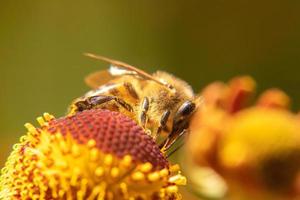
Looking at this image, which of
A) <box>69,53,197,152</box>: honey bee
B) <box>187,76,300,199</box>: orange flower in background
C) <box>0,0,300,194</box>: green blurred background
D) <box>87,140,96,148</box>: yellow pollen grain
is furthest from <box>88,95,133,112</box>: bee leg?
<box>0,0,300,194</box>: green blurred background

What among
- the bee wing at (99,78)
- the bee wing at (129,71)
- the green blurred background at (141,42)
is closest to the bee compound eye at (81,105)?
the bee wing at (129,71)

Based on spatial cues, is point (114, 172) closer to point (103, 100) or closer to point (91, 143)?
point (91, 143)

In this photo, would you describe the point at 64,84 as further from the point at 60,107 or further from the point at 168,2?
the point at 168,2

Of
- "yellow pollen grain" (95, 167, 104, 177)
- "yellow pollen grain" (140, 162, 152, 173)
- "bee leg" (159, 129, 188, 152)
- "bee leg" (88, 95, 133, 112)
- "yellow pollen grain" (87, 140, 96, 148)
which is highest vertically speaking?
"bee leg" (88, 95, 133, 112)

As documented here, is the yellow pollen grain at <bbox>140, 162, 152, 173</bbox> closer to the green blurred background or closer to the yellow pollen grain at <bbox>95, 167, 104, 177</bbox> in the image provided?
the yellow pollen grain at <bbox>95, 167, 104, 177</bbox>

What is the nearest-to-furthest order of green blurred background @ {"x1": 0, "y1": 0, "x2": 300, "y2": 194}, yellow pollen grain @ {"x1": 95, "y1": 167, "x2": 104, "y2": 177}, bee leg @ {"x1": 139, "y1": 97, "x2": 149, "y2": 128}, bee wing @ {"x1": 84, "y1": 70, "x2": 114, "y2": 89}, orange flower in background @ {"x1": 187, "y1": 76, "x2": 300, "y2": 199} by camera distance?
yellow pollen grain @ {"x1": 95, "y1": 167, "x2": 104, "y2": 177} → bee leg @ {"x1": 139, "y1": 97, "x2": 149, "y2": 128} → bee wing @ {"x1": 84, "y1": 70, "x2": 114, "y2": 89} → orange flower in background @ {"x1": 187, "y1": 76, "x2": 300, "y2": 199} → green blurred background @ {"x1": 0, "y1": 0, "x2": 300, "y2": 194}

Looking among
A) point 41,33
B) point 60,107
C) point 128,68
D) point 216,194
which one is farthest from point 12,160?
point 41,33
